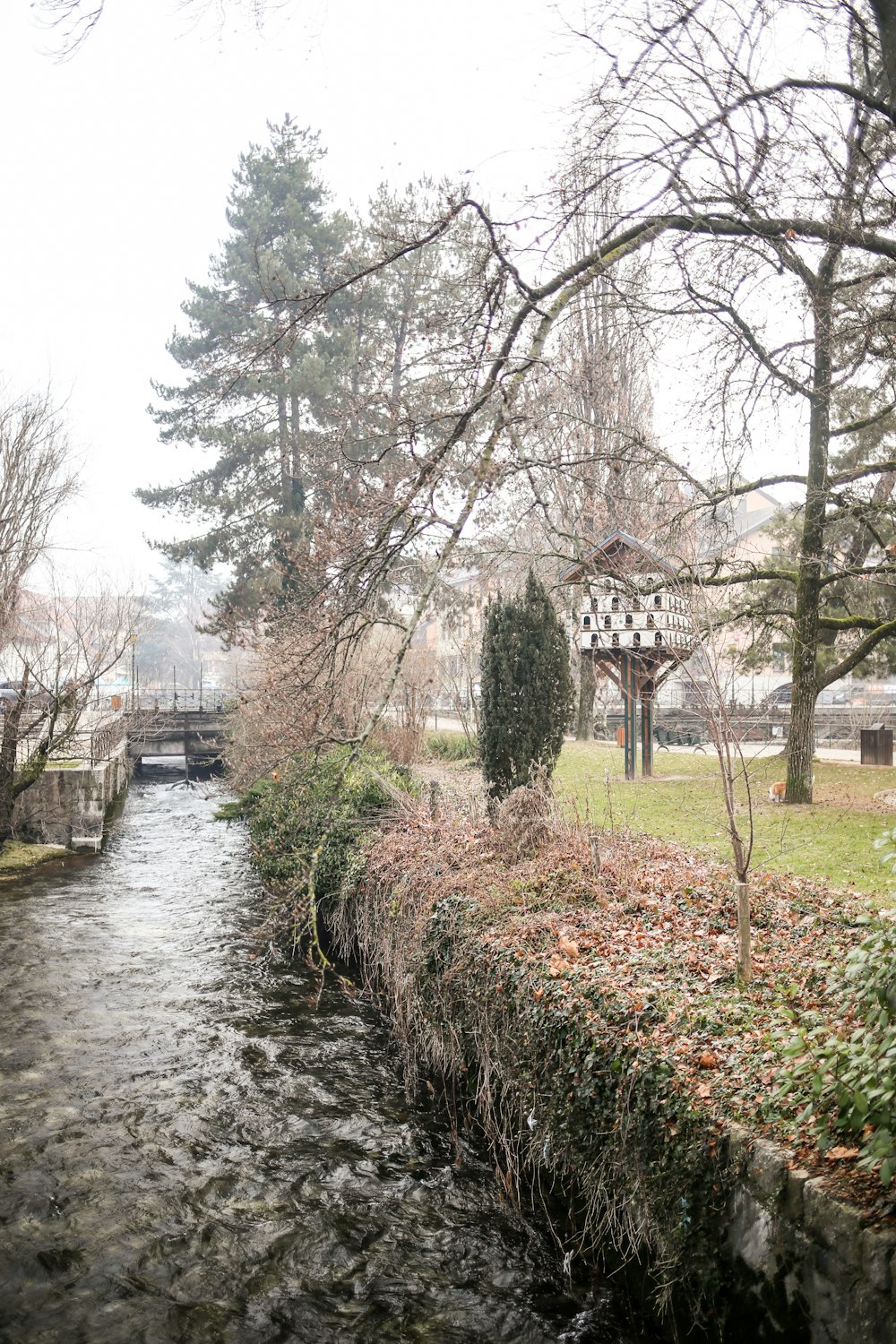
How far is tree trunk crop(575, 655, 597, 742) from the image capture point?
2419 centimetres

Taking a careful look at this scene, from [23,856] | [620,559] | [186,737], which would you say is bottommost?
[23,856]

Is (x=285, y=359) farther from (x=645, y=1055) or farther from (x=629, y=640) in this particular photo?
(x=645, y=1055)

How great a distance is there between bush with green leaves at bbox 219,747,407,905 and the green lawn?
2.23m

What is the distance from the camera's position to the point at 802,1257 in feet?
11.2

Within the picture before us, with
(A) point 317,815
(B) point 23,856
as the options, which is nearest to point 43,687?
(B) point 23,856

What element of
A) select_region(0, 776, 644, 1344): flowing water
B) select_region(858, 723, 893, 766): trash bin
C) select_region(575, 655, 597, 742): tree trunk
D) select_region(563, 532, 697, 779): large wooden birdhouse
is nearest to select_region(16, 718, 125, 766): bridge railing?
select_region(0, 776, 644, 1344): flowing water

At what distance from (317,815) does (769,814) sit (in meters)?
6.12

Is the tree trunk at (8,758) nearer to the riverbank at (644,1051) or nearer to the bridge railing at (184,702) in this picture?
the riverbank at (644,1051)

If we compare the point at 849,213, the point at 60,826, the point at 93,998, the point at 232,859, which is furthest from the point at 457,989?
the point at 60,826

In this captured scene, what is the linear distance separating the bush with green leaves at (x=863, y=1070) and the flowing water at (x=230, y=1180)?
160 cm

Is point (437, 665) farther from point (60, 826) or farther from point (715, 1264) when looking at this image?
point (715, 1264)

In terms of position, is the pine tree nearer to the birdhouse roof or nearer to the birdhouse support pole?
the birdhouse roof

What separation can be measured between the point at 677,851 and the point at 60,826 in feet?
37.5

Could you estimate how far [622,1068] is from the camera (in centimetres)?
462
